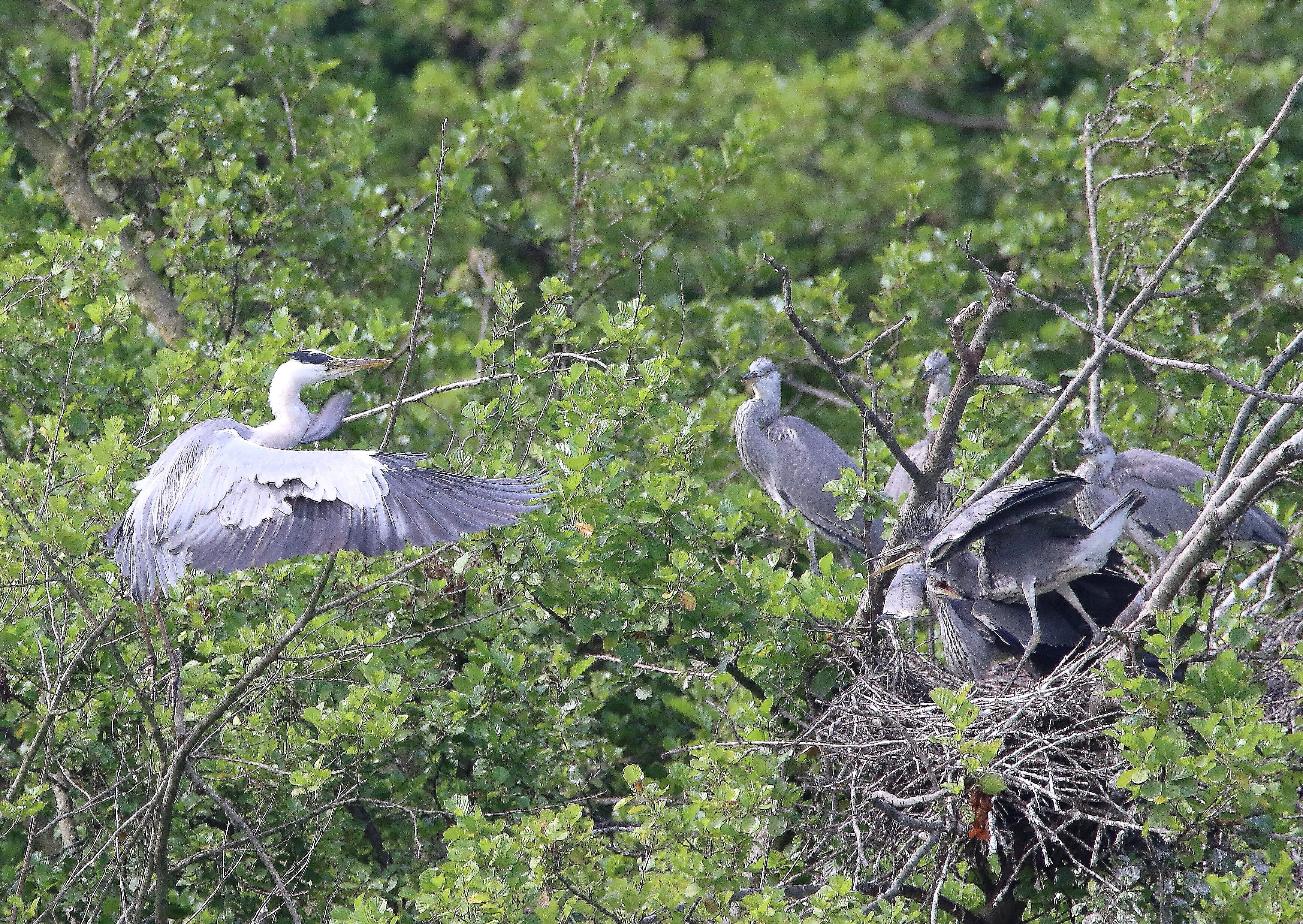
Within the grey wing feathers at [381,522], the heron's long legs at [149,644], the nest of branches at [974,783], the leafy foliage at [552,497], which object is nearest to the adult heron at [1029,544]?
the leafy foliage at [552,497]

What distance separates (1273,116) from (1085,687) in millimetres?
6263

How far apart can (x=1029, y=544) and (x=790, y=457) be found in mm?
2379

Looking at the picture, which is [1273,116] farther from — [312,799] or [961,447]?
[312,799]

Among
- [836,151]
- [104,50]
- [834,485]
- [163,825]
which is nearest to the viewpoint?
[163,825]

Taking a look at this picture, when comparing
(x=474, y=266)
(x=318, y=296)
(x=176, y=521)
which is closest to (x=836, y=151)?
(x=474, y=266)

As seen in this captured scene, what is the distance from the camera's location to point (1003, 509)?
417 centimetres

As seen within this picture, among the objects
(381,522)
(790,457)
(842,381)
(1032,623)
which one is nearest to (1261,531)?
(1032,623)

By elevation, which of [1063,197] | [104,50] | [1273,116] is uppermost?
[104,50]

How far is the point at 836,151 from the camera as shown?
32.6ft

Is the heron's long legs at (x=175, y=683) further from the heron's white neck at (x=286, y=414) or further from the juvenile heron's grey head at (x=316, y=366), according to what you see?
the juvenile heron's grey head at (x=316, y=366)

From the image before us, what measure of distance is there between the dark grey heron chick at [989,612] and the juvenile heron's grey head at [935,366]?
3.66ft

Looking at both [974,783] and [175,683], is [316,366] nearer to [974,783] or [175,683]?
[175,683]

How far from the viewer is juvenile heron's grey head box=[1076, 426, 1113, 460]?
5250mm

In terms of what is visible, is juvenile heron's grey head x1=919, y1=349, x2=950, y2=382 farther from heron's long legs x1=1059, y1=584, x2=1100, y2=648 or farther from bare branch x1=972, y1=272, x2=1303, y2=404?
bare branch x1=972, y1=272, x2=1303, y2=404
